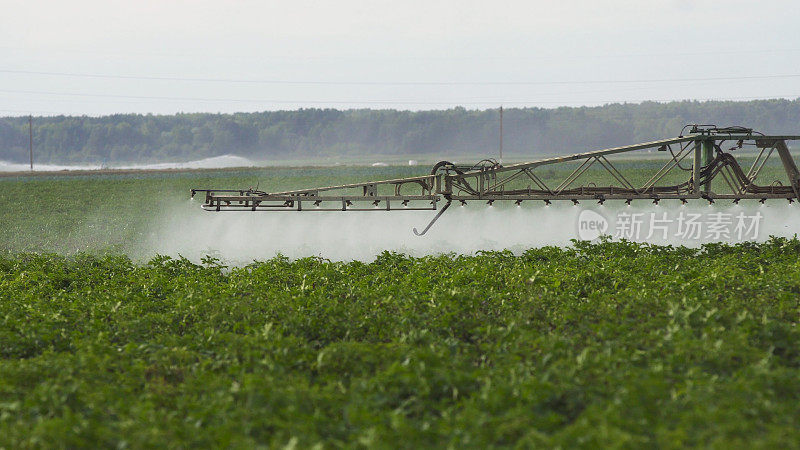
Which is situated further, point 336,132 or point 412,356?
point 336,132

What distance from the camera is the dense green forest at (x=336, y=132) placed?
142 meters

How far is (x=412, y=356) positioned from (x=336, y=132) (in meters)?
141

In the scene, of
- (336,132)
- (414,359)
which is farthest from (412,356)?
(336,132)

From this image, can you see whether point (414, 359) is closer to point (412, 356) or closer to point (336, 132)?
point (412, 356)

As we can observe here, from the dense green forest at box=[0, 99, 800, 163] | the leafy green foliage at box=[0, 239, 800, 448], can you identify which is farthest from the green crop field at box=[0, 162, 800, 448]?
the dense green forest at box=[0, 99, 800, 163]

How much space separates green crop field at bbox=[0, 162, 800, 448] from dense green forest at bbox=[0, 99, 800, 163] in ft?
427

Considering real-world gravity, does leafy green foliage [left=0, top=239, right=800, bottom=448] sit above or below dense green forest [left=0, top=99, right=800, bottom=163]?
below

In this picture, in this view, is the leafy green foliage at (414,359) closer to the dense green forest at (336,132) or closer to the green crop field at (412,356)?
the green crop field at (412,356)

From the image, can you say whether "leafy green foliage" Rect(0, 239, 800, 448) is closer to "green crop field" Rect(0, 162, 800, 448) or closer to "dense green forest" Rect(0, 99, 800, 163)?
"green crop field" Rect(0, 162, 800, 448)

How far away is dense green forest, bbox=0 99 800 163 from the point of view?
142375 millimetres

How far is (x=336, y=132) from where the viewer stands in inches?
5782

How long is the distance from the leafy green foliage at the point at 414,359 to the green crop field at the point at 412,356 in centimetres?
2

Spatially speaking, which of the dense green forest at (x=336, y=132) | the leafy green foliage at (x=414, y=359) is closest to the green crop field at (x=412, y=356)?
the leafy green foliage at (x=414, y=359)

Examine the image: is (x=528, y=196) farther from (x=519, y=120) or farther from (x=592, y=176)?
(x=519, y=120)
